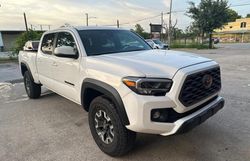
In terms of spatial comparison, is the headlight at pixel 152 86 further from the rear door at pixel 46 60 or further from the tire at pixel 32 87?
the tire at pixel 32 87

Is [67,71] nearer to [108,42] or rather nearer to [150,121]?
[108,42]

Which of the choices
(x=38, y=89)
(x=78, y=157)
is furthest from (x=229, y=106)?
(x=38, y=89)

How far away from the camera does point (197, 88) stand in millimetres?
2699

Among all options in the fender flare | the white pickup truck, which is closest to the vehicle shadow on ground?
the white pickup truck

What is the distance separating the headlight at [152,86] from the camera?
2.45 metres

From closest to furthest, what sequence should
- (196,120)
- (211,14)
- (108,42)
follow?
(196,120) < (108,42) < (211,14)

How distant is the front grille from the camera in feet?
8.30

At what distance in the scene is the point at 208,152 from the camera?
302 cm

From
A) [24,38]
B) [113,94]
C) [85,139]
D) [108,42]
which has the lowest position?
[85,139]

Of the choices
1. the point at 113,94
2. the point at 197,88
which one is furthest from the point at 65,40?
the point at 197,88

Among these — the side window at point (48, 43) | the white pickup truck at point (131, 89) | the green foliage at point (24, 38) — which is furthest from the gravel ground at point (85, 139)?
the green foliage at point (24, 38)

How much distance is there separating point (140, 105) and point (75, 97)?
5.21ft

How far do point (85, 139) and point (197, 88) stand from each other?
1.96m

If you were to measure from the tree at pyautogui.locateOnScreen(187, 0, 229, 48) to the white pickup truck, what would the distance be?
25.9m
